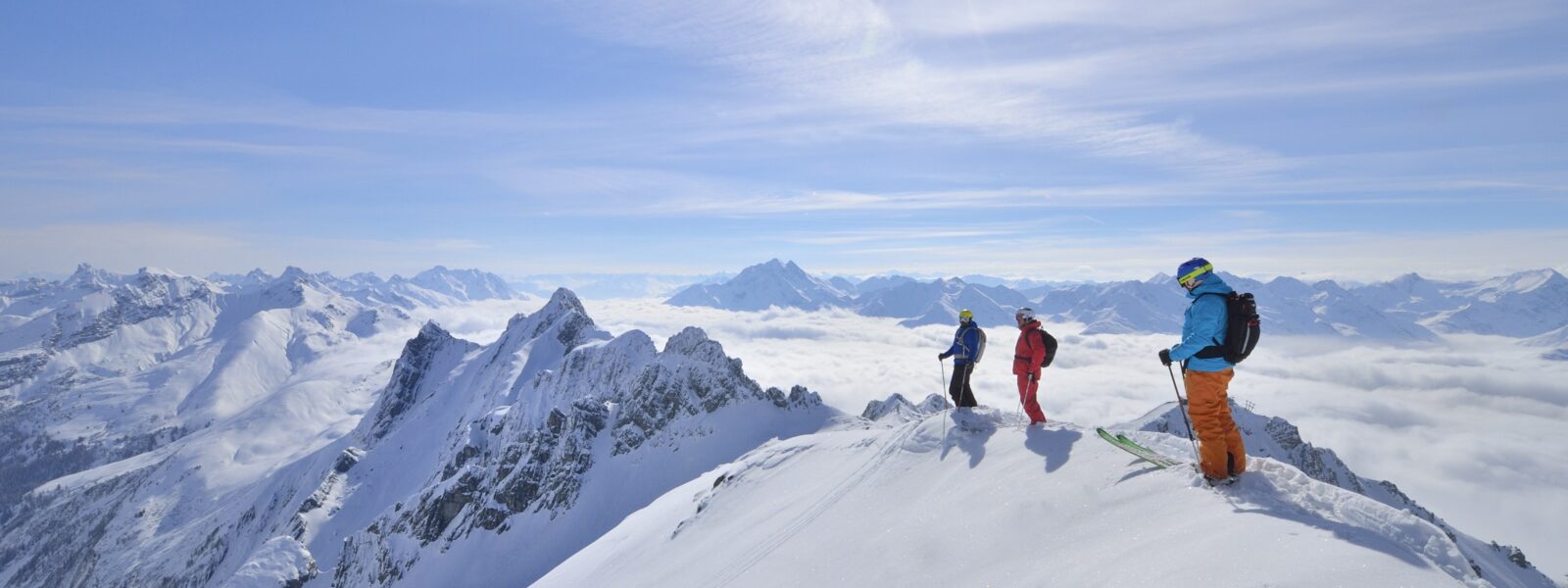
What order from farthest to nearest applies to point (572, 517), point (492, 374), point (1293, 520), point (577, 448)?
point (492, 374) → point (577, 448) → point (572, 517) → point (1293, 520)

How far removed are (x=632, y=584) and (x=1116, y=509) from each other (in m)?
16.5

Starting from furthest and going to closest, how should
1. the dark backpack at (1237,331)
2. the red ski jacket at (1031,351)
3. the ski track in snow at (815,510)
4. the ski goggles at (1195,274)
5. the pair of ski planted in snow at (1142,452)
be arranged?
1. the ski track in snow at (815,510)
2. the red ski jacket at (1031,351)
3. the pair of ski planted in snow at (1142,452)
4. the ski goggles at (1195,274)
5. the dark backpack at (1237,331)

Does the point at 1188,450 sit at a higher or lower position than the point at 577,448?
higher

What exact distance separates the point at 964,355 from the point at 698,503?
15497mm

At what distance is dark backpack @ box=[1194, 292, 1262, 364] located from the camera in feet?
29.4

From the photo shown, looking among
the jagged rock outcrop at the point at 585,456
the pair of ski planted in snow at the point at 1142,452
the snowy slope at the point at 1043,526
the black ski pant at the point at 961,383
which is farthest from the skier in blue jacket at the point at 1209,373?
the jagged rock outcrop at the point at 585,456

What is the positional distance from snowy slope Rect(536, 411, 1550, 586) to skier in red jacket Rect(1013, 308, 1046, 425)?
0.59m

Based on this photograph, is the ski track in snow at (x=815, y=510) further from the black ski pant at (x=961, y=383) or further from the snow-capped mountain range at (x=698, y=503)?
the black ski pant at (x=961, y=383)

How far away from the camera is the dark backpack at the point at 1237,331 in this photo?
8.97 meters

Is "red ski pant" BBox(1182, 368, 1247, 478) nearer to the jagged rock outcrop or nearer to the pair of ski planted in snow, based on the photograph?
the pair of ski planted in snow

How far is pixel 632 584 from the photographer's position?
69.2 feet

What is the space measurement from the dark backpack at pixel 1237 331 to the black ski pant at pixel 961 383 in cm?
813

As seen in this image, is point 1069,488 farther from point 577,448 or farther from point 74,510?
point 74,510

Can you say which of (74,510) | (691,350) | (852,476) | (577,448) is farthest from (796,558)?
(74,510)
